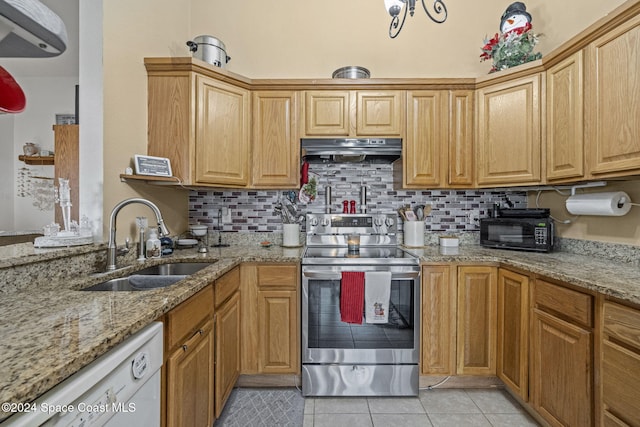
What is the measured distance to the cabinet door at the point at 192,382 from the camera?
1069mm

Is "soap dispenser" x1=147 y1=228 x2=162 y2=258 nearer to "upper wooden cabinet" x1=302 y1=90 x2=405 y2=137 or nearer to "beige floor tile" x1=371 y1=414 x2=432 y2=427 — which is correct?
"upper wooden cabinet" x1=302 y1=90 x2=405 y2=137

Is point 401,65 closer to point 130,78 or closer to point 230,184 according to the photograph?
point 230,184

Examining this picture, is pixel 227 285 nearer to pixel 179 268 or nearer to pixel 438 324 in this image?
pixel 179 268

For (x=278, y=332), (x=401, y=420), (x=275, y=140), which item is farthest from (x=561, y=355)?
(x=275, y=140)

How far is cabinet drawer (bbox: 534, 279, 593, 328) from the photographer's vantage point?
1304 mm

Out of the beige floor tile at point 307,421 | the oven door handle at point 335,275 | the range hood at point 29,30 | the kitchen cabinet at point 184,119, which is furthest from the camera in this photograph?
the kitchen cabinet at point 184,119

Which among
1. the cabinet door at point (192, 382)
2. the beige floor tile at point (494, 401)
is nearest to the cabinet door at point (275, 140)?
the cabinet door at point (192, 382)

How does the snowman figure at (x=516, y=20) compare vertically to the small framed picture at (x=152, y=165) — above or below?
above

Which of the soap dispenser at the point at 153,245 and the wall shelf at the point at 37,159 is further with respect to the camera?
the wall shelf at the point at 37,159

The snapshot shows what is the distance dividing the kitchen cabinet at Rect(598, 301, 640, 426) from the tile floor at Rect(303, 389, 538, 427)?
62 cm

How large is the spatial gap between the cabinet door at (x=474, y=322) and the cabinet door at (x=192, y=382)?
157 centimetres

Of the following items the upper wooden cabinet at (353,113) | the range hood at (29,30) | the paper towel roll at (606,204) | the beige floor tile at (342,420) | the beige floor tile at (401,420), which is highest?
the upper wooden cabinet at (353,113)

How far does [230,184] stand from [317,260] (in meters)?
0.88

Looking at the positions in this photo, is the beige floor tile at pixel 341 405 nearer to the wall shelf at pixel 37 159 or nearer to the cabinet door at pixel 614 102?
the cabinet door at pixel 614 102
